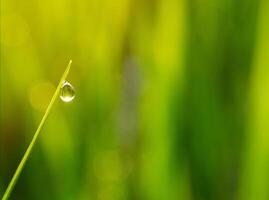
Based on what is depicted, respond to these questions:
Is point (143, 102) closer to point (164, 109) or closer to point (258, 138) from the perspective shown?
point (164, 109)

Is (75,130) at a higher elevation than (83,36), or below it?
below

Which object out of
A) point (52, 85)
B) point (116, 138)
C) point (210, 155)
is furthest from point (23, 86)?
point (210, 155)

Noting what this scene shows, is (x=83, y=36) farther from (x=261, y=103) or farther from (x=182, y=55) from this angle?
(x=261, y=103)

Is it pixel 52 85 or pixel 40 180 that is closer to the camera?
pixel 40 180

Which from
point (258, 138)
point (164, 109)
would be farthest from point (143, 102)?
point (258, 138)
